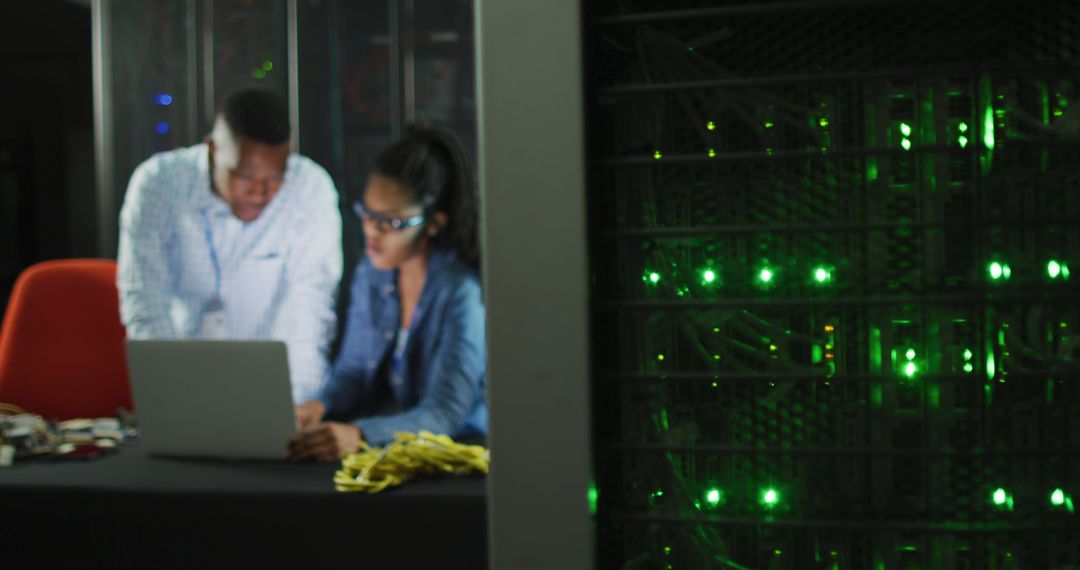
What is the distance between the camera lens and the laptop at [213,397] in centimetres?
192

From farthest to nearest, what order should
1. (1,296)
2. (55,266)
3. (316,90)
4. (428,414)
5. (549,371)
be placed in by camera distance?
(1,296) → (316,90) → (55,266) → (428,414) → (549,371)

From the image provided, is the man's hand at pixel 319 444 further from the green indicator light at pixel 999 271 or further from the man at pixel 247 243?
the man at pixel 247 243

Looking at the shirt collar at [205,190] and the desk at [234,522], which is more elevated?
the shirt collar at [205,190]

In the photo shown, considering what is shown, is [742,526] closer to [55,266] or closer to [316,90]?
[55,266]

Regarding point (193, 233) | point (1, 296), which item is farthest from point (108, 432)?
point (1, 296)

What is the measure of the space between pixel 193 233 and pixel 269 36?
901 mm

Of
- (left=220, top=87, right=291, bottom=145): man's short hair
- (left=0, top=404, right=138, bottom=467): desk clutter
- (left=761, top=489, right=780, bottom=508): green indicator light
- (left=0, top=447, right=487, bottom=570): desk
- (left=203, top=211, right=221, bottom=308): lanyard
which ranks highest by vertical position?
(left=220, top=87, right=291, bottom=145): man's short hair

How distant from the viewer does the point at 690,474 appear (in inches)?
18.3

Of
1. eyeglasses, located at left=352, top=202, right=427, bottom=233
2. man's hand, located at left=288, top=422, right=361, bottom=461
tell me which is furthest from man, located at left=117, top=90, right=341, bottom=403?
man's hand, located at left=288, top=422, right=361, bottom=461

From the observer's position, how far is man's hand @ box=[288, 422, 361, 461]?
2.11 m

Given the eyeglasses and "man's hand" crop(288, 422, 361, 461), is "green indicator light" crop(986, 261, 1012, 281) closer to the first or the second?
"man's hand" crop(288, 422, 361, 461)

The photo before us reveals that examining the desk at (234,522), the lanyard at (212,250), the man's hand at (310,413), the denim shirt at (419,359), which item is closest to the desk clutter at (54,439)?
the desk at (234,522)

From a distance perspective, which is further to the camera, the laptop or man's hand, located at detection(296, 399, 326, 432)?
man's hand, located at detection(296, 399, 326, 432)

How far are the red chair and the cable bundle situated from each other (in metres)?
1.35
